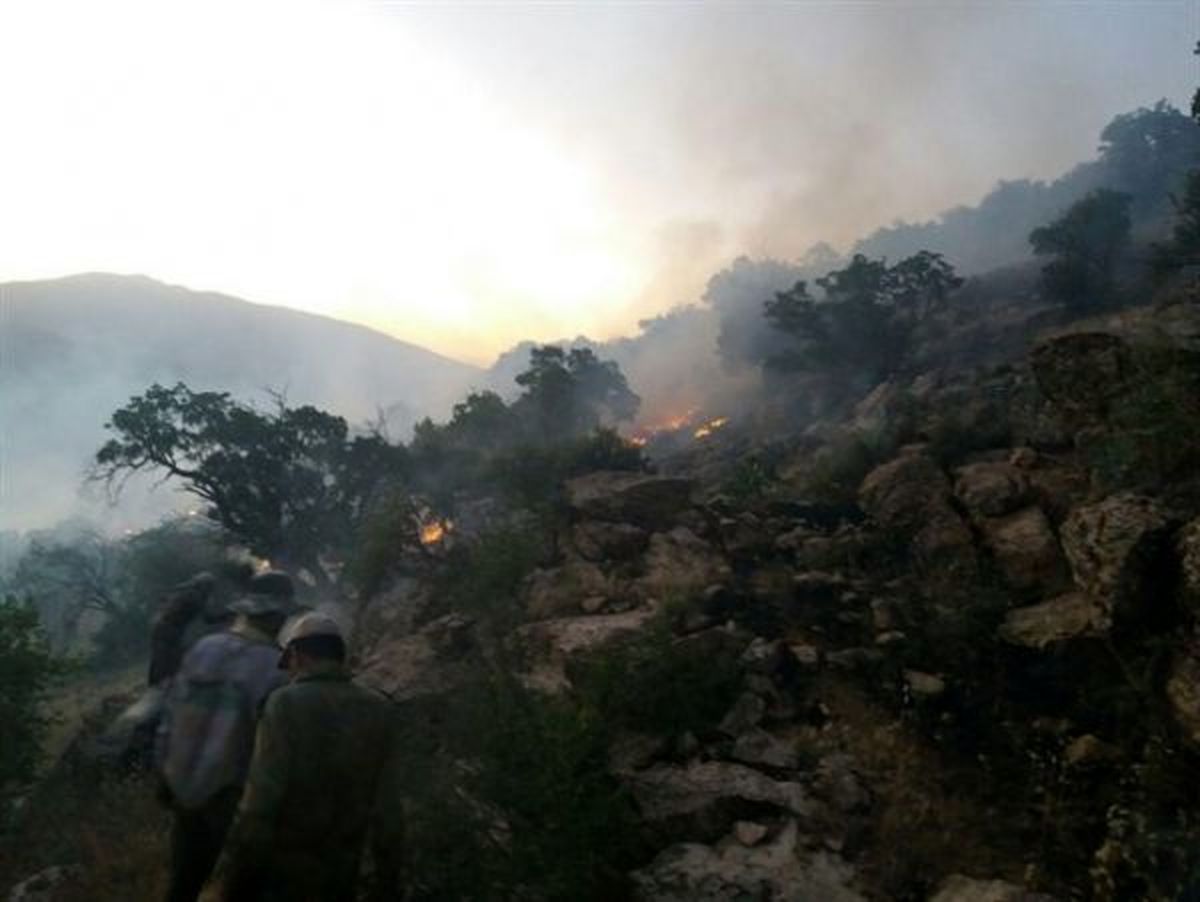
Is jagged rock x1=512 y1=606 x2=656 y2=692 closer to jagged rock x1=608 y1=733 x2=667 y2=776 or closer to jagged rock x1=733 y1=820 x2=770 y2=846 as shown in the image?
jagged rock x1=608 y1=733 x2=667 y2=776

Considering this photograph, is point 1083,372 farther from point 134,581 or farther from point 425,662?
point 134,581

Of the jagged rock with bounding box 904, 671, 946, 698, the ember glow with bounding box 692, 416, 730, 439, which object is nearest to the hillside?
the ember glow with bounding box 692, 416, 730, 439

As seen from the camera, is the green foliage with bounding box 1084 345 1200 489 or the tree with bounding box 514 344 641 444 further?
the tree with bounding box 514 344 641 444

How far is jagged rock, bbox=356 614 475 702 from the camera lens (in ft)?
33.3

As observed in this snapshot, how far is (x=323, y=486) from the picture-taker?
28672mm

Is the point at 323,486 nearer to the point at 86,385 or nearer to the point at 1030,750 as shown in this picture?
the point at 1030,750

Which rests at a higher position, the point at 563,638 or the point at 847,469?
the point at 847,469

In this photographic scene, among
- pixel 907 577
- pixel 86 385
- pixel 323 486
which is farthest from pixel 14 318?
pixel 907 577

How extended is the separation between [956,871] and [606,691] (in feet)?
10.7

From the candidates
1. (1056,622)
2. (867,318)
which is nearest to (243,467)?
(1056,622)

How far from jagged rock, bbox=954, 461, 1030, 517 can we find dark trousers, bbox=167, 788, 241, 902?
31.2ft

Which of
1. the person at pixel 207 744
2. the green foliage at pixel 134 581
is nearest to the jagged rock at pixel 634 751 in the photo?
the person at pixel 207 744

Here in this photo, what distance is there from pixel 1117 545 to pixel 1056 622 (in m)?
1.12

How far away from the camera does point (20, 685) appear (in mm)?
9039
